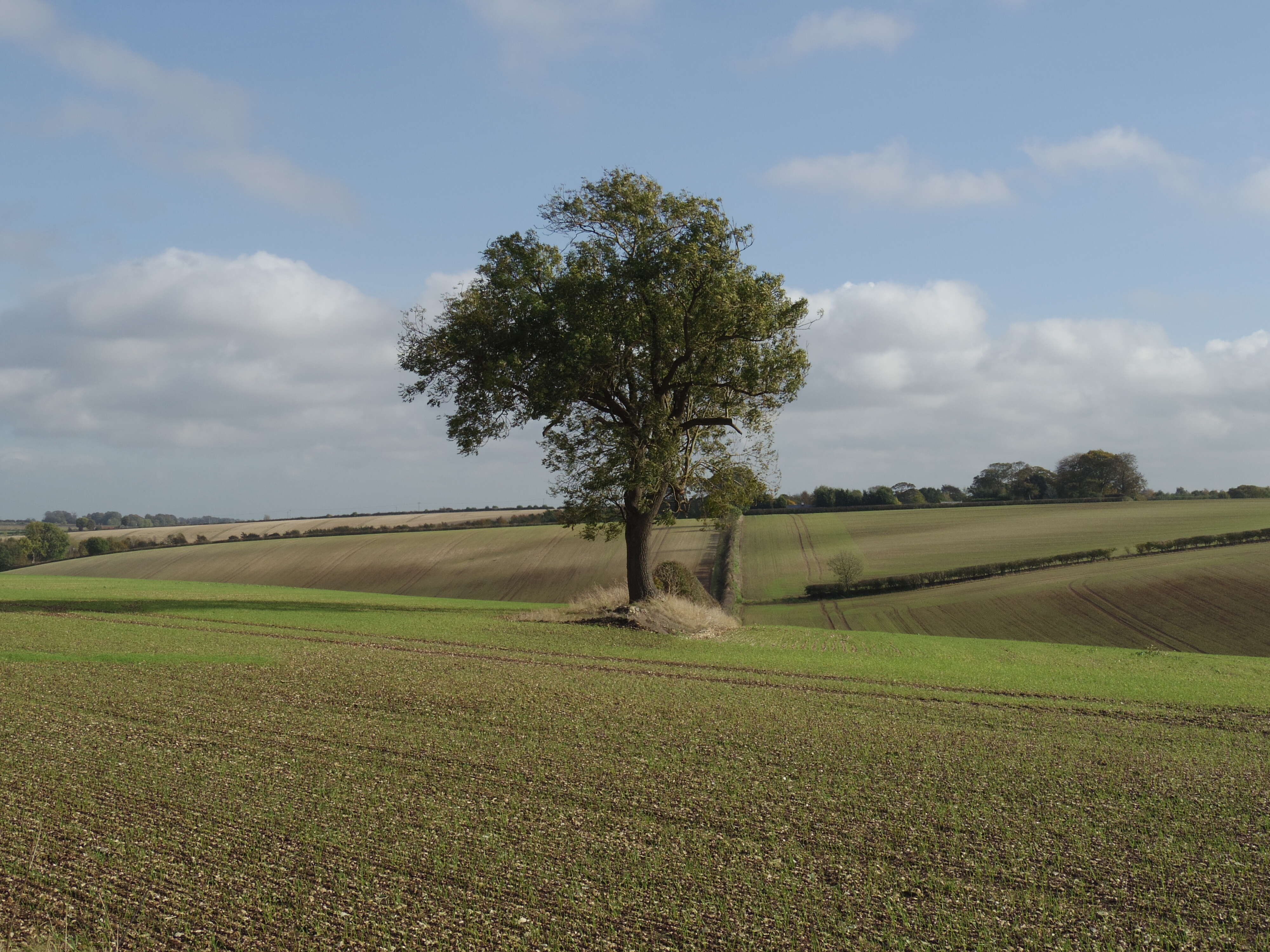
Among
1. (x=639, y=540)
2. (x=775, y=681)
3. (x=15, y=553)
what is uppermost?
(x=639, y=540)

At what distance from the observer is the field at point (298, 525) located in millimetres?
107812

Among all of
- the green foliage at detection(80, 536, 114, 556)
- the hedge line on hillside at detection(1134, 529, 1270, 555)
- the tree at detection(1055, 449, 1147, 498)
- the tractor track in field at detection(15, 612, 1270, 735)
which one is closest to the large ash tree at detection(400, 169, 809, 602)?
the tractor track in field at detection(15, 612, 1270, 735)

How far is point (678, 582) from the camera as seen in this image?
36656 millimetres

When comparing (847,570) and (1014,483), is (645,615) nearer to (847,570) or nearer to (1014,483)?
(847,570)

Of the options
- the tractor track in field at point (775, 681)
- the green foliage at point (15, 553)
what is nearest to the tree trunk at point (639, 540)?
the tractor track in field at point (775, 681)

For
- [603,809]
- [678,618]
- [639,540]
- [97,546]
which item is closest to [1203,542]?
[639,540]

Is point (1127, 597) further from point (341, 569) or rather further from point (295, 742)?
point (341, 569)

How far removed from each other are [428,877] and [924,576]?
54.7m

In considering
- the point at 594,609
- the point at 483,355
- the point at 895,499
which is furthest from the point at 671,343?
the point at 895,499

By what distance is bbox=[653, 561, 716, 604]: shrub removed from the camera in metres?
36.0

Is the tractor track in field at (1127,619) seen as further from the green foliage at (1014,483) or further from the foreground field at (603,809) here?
the green foliage at (1014,483)

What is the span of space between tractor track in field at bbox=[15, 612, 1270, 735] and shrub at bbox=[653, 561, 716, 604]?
1447cm

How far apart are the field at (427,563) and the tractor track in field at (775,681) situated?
32692mm

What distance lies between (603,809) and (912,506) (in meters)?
108
